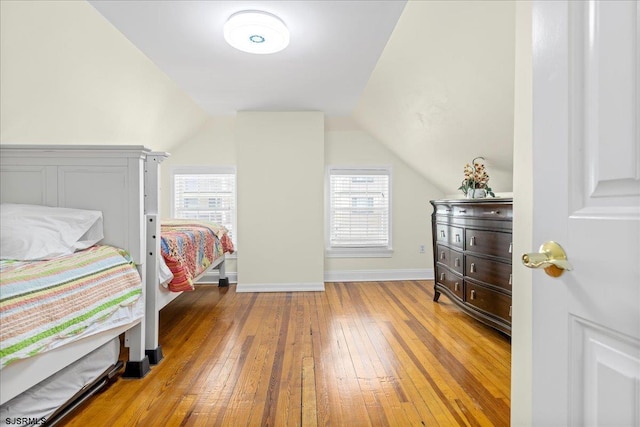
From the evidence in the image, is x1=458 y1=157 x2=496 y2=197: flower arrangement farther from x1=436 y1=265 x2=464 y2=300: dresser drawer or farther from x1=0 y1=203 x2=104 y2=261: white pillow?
x1=0 y1=203 x2=104 y2=261: white pillow

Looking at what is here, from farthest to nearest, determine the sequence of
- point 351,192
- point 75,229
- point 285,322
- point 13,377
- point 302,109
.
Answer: point 351,192 → point 302,109 → point 285,322 → point 75,229 → point 13,377

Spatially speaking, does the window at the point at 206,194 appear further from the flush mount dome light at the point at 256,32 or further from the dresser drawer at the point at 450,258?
the dresser drawer at the point at 450,258

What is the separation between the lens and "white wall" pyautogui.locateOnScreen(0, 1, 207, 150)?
183 cm

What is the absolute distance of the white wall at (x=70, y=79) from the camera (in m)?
1.83

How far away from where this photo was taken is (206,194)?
443 centimetres

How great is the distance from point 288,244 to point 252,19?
2470 millimetres

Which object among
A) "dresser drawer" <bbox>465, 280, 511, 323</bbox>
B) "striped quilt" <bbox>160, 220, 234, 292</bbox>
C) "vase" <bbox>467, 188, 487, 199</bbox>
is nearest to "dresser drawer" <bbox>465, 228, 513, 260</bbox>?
"dresser drawer" <bbox>465, 280, 511, 323</bbox>

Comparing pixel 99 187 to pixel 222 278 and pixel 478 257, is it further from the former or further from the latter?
pixel 478 257

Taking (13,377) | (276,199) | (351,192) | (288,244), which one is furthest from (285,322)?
(351,192)

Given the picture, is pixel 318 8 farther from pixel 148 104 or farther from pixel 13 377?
pixel 13 377

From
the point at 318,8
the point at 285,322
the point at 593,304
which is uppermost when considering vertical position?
the point at 318,8

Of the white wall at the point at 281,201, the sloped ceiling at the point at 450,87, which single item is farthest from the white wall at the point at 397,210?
the white wall at the point at 281,201

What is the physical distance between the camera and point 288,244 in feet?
12.7

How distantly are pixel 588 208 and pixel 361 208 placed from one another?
13.0 feet
